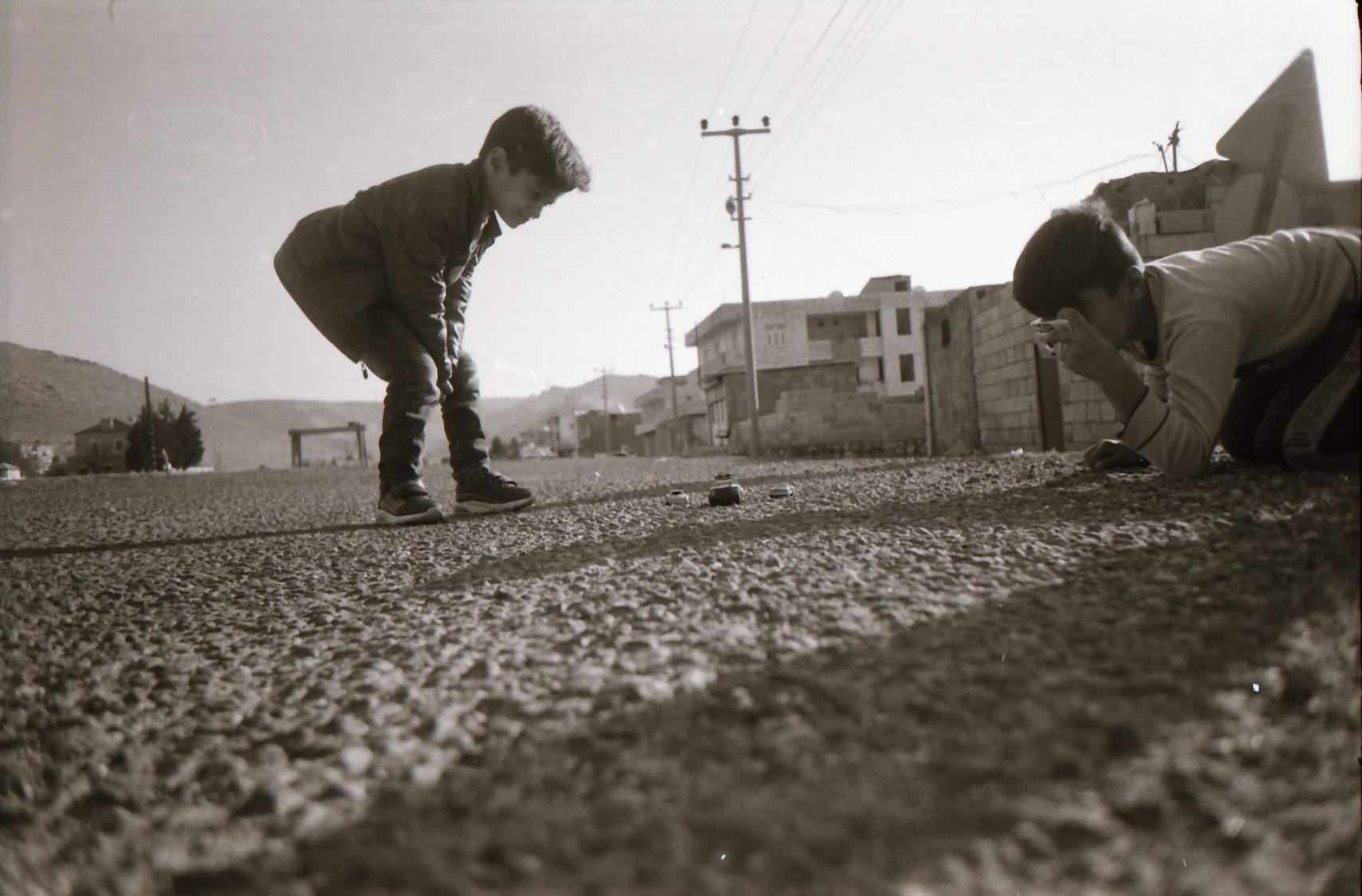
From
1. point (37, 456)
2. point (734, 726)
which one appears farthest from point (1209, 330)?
point (37, 456)

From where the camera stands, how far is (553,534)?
80.1 inches

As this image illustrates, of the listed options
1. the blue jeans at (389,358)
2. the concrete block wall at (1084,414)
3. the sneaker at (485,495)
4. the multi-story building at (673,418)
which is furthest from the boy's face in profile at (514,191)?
the multi-story building at (673,418)

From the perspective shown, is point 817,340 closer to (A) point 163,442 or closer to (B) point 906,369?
(B) point 906,369

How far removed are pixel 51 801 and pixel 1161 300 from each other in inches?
77.5

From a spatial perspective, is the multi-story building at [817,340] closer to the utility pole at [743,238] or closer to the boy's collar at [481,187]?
the utility pole at [743,238]

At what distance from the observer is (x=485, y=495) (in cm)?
284

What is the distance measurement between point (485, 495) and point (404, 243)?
902 mm

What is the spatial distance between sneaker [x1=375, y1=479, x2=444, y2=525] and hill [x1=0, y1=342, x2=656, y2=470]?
2.12ft

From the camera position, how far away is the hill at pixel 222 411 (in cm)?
324

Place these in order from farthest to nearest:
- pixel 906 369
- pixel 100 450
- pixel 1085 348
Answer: pixel 906 369
pixel 100 450
pixel 1085 348

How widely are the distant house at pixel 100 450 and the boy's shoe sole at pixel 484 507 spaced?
9.56 m

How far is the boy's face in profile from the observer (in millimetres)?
2529

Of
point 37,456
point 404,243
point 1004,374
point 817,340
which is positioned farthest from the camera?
point 817,340

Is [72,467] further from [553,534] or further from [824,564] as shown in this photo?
[824,564]
